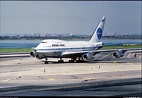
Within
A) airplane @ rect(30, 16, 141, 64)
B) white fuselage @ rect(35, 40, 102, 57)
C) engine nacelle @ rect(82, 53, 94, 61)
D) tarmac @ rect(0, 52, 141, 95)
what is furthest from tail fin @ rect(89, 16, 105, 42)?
tarmac @ rect(0, 52, 141, 95)

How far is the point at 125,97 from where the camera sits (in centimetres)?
1947

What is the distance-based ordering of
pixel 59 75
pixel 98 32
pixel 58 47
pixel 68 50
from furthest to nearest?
pixel 98 32 → pixel 68 50 → pixel 58 47 → pixel 59 75

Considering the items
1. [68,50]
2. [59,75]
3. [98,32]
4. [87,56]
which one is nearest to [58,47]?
[68,50]

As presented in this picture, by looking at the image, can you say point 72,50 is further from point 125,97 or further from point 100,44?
point 125,97

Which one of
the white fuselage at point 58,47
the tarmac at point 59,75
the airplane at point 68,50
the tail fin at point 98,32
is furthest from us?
the tail fin at point 98,32

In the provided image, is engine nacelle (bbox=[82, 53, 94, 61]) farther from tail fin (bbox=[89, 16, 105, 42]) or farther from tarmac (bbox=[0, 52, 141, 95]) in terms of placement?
tarmac (bbox=[0, 52, 141, 95])

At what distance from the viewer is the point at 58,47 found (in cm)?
5412

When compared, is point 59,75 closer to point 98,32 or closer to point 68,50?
point 68,50

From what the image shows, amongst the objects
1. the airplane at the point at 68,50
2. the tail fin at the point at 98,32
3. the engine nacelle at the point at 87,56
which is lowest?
the engine nacelle at the point at 87,56

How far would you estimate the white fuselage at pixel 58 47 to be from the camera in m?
Result: 52.8

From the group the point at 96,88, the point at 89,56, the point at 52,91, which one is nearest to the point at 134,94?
the point at 96,88

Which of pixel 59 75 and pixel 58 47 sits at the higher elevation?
pixel 58 47

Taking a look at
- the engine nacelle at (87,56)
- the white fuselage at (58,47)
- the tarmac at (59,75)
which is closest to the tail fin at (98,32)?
the white fuselage at (58,47)

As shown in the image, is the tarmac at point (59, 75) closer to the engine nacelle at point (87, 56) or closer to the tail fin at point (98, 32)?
the engine nacelle at point (87, 56)
